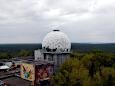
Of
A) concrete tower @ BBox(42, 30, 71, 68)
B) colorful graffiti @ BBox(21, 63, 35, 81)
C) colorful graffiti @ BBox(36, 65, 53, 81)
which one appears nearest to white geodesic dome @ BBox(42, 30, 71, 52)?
concrete tower @ BBox(42, 30, 71, 68)

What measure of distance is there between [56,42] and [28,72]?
36.5 feet

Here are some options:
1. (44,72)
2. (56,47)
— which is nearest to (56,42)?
(56,47)

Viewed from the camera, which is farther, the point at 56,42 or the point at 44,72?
the point at 56,42

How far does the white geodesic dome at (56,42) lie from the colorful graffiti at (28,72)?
9.13 metres

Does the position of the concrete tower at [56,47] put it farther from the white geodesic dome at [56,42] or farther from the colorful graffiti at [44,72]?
the colorful graffiti at [44,72]

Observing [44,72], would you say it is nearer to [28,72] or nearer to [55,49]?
[28,72]

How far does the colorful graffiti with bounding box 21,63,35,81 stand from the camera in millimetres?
41000

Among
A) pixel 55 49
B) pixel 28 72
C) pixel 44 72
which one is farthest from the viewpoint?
pixel 55 49

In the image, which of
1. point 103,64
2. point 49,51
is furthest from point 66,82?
point 103,64

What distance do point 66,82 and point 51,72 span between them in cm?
759

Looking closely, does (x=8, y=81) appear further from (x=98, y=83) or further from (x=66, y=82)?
(x=98, y=83)

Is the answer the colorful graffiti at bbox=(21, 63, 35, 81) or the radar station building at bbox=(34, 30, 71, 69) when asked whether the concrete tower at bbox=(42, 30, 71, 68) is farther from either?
the colorful graffiti at bbox=(21, 63, 35, 81)

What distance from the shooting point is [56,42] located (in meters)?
51.0

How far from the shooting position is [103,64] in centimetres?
5297
